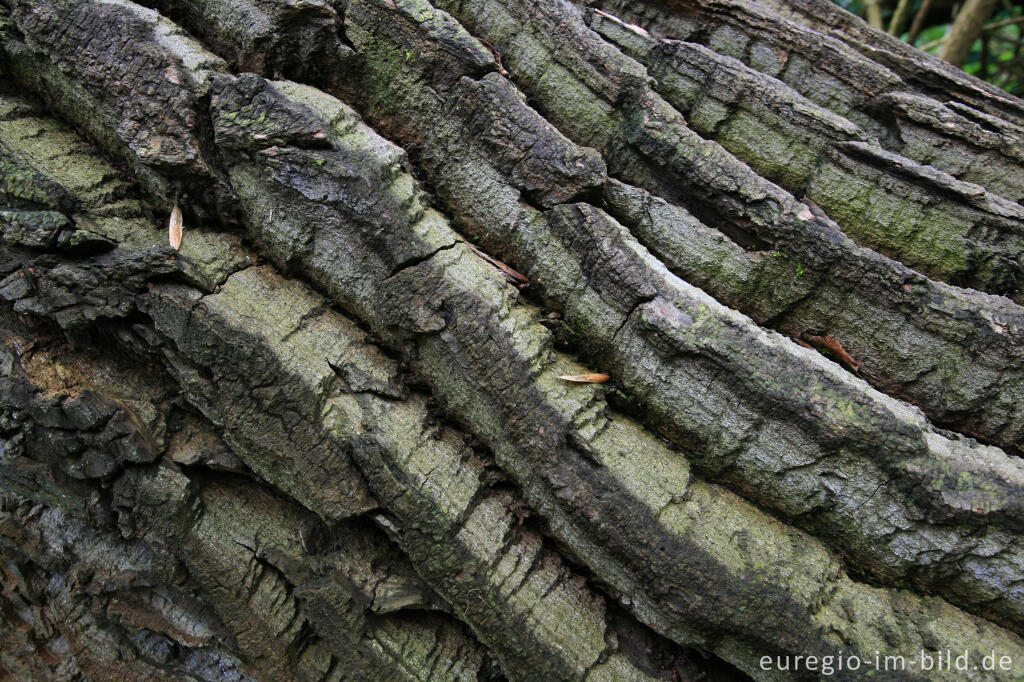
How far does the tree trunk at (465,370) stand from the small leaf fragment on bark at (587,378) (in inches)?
1.1

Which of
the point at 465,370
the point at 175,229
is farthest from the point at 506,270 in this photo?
the point at 175,229

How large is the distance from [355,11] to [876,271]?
3.39 m

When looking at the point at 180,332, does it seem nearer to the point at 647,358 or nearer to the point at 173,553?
the point at 173,553

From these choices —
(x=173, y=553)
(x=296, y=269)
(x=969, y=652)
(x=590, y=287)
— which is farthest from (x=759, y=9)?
(x=173, y=553)

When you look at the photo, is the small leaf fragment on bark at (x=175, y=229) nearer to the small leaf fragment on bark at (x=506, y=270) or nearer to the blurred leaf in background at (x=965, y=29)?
the small leaf fragment on bark at (x=506, y=270)

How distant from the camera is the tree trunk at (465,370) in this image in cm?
291

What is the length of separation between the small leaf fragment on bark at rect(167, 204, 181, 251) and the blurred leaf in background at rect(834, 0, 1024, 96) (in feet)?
32.9

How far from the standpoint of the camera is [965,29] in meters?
8.00

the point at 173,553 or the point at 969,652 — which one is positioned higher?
the point at 969,652

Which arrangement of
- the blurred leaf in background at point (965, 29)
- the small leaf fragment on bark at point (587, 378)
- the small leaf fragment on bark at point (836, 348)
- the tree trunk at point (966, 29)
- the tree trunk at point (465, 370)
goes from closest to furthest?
the tree trunk at point (465, 370) < the small leaf fragment on bark at point (587, 378) < the small leaf fragment on bark at point (836, 348) < the tree trunk at point (966, 29) < the blurred leaf in background at point (965, 29)

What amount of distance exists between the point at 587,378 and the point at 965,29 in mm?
8840

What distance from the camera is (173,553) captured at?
321 cm

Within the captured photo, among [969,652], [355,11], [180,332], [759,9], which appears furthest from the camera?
[759,9]

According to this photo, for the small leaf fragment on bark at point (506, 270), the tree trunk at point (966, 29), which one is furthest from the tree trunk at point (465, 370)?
the tree trunk at point (966, 29)
